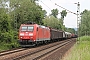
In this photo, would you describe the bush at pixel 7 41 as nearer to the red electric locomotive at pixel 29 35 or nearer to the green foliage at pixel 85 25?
the red electric locomotive at pixel 29 35

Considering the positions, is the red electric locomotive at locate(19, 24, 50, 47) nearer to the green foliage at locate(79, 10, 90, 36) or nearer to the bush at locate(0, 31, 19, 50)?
the bush at locate(0, 31, 19, 50)

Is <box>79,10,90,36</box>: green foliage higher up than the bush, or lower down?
higher up

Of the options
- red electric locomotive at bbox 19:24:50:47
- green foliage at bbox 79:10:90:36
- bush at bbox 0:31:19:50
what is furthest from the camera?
green foliage at bbox 79:10:90:36

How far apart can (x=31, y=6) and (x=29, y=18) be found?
3056 mm

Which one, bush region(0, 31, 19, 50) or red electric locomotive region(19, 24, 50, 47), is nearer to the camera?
bush region(0, 31, 19, 50)

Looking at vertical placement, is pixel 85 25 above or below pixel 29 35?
above

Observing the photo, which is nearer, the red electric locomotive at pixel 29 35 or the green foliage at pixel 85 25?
the red electric locomotive at pixel 29 35

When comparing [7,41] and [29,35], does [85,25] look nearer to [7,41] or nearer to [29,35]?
[29,35]

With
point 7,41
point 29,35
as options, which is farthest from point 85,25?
point 7,41

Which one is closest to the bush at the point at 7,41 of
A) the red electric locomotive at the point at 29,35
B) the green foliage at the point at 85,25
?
the red electric locomotive at the point at 29,35

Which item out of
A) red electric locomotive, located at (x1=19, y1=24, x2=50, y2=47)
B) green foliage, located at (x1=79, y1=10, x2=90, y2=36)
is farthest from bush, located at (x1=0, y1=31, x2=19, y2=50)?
green foliage, located at (x1=79, y1=10, x2=90, y2=36)

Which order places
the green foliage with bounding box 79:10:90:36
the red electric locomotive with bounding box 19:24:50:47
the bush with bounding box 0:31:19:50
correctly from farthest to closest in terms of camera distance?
1. the green foliage with bounding box 79:10:90:36
2. the red electric locomotive with bounding box 19:24:50:47
3. the bush with bounding box 0:31:19:50

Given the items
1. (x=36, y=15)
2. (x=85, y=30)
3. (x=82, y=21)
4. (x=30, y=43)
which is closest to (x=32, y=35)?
(x=30, y=43)

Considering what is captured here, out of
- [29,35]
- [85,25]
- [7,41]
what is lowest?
[7,41]
